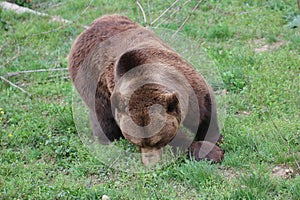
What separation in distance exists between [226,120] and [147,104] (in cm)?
169

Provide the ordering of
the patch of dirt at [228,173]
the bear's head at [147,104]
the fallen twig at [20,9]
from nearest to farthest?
the bear's head at [147,104], the patch of dirt at [228,173], the fallen twig at [20,9]

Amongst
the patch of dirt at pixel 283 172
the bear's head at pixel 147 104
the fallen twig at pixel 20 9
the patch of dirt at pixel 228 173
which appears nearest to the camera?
the bear's head at pixel 147 104

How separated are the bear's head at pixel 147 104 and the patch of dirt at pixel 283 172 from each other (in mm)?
966

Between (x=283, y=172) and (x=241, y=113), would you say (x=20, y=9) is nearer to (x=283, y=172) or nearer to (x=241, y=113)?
(x=241, y=113)

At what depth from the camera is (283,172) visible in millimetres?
5055

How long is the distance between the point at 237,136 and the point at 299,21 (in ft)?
11.3

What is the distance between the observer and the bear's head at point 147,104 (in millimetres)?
4699

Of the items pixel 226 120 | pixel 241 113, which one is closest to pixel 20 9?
pixel 241 113

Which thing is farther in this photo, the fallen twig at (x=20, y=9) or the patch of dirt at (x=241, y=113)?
the fallen twig at (x=20, y=9)

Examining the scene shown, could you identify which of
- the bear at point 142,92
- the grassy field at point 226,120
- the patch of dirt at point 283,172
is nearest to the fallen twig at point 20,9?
the grassy field at point 226,120

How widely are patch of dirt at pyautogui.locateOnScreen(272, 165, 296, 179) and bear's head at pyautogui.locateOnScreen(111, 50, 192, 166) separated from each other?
0.97 m

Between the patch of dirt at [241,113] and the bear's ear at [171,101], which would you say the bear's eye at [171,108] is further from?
the patch of dirt at [241,113]

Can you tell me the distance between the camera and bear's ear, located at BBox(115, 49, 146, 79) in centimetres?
515

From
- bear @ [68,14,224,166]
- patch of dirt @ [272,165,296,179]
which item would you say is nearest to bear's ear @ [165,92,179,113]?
bear @ [68,14,224,166]
